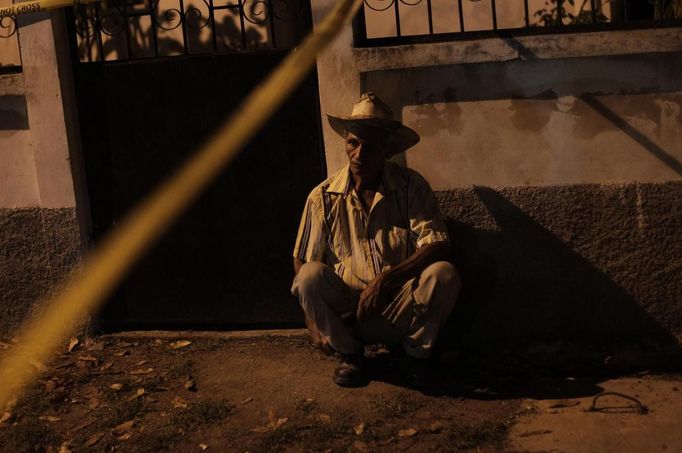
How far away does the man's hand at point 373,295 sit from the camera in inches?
206

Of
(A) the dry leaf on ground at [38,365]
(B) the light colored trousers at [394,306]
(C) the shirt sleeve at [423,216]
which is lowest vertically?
(A) the dry leaf on ground at [38,365]

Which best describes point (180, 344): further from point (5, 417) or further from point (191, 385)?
point (5, 417)

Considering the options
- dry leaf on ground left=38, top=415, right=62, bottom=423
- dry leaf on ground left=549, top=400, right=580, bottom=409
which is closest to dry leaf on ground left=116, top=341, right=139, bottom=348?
dry leaf on ground left=38, top=415, right=62, bottom=423

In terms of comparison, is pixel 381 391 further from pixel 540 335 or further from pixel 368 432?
pixel 540 335

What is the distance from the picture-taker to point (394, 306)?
5.40 m

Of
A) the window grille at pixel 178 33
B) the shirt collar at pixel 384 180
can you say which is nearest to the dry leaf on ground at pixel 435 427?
the shirt collar at pixel 384 180

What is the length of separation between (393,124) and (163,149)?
1.69 meters

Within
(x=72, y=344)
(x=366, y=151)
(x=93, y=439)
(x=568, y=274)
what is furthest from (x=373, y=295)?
(x=72, y=344)

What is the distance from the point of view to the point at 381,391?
5.42m

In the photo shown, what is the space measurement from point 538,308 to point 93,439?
2.61 meters

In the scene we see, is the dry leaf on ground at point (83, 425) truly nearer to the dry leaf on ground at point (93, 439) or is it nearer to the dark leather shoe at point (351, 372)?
the dry leaf on ground at point (93, 439)

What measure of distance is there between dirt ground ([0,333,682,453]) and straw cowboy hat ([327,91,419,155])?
1313mm

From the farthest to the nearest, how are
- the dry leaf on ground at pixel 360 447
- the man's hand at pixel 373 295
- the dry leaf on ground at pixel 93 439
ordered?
the man's hand at pixel 373 295 → the dry leaf on ground at pixel 93 439 → the dry leaf on ground at pixel 360 447

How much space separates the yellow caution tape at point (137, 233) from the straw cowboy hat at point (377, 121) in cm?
56
